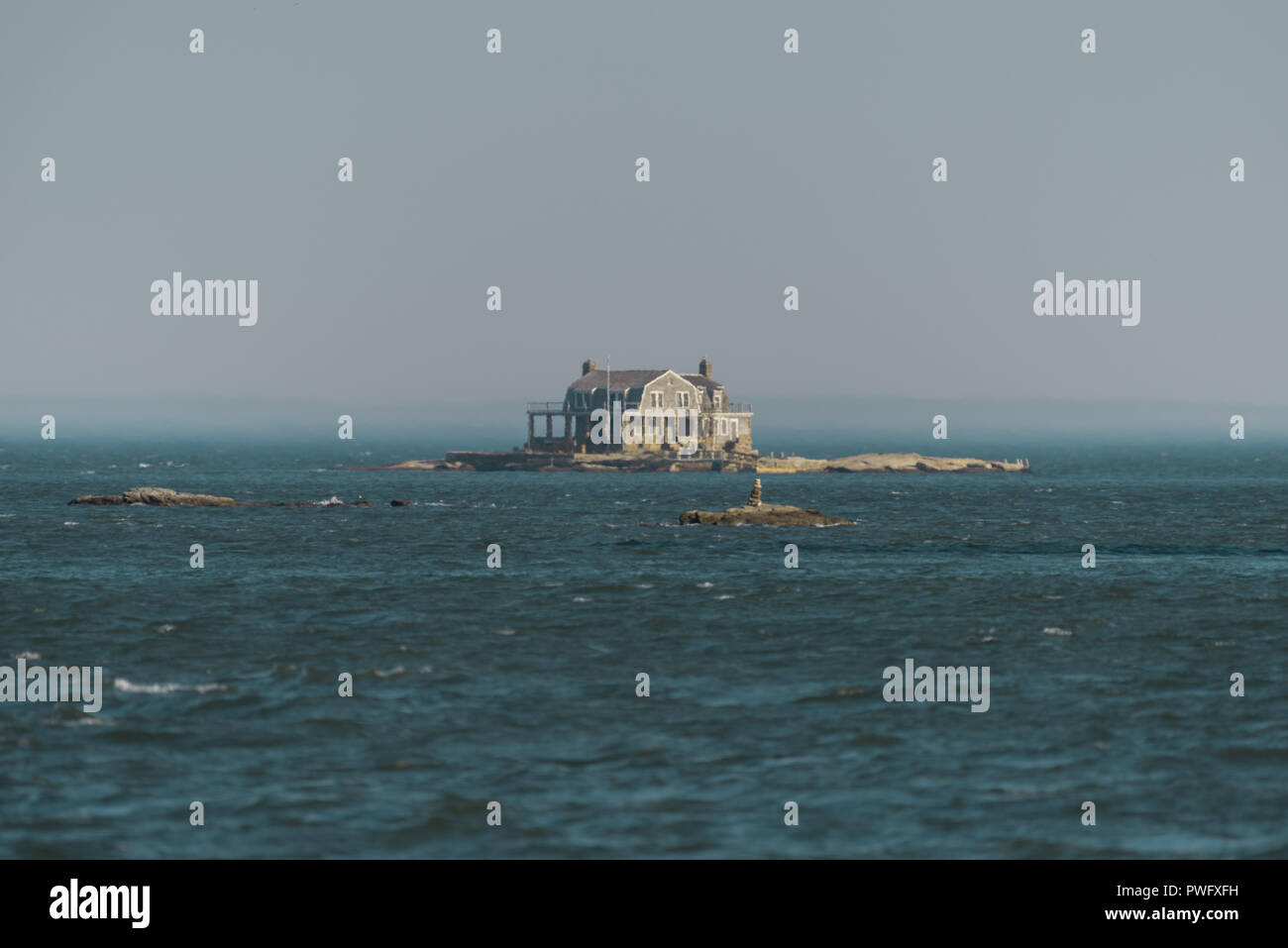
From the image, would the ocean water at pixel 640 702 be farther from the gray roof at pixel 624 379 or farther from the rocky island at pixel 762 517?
the gray roof at pixel 624 379

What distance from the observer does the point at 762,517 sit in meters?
84.6

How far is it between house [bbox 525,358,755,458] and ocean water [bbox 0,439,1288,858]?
97.9m

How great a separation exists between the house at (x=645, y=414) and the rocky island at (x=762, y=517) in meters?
86.0

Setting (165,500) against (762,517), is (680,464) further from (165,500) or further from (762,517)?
Result: (762,517)

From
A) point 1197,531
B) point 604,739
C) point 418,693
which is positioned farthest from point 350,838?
point 1197,531

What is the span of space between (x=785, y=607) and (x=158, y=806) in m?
28.0

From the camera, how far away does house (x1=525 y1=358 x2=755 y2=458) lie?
17412cm

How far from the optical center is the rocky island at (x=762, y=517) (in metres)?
83.4

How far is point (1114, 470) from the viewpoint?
199 m

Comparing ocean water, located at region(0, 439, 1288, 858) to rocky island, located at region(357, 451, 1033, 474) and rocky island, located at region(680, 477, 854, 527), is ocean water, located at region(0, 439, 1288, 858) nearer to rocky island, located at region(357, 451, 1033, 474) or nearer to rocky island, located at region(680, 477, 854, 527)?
rocky island, located at region(680, 477, 854, 527)

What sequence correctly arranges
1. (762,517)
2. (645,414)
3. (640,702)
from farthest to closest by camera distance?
(645,414) < (762,517) < (640,702)

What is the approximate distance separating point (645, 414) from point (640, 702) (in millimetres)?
142043

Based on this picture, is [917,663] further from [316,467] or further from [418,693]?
[316,467]

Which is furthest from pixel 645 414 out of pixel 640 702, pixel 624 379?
pixel 640 702
